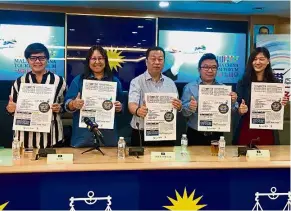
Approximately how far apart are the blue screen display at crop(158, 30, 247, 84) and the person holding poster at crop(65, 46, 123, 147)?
9.89 ft

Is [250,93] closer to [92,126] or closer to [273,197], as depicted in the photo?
[273,197]

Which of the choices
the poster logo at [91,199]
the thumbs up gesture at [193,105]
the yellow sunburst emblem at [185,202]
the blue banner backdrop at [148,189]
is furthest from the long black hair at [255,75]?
the poster logo at [91,199]

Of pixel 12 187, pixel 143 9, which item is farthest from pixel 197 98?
pixel 143 9

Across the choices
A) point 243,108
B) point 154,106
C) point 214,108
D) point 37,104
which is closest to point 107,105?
point 154,106

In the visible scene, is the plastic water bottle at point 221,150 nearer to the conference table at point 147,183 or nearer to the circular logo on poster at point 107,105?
the conference table at point 147,183

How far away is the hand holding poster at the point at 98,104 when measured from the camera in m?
2.30

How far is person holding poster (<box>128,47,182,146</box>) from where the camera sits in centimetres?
230

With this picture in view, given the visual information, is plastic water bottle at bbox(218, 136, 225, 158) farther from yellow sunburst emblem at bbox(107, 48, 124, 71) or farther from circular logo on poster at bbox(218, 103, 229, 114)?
yellow sunburst emblem at bbox(107, 48, 124, 71)

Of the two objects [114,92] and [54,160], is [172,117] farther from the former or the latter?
[54,160]

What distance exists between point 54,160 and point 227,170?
97 cm

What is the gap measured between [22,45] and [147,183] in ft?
11.8

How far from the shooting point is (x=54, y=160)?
2.04 m

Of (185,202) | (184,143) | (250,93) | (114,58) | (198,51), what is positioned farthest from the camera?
(198,51)

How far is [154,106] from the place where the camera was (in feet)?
7.54
